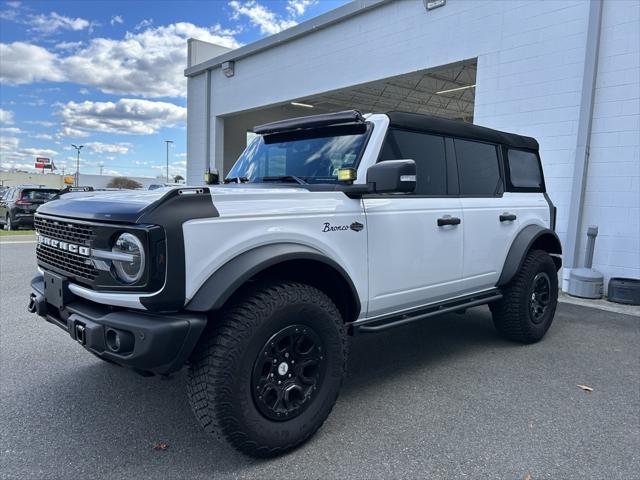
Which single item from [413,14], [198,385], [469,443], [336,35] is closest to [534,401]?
[469,443]

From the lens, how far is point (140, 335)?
7.16 ft

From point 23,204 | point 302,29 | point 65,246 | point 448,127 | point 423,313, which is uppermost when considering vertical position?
point 302,29

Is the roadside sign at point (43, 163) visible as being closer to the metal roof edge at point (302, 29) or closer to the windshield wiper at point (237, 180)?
the metal roof edge at point (302, 29)

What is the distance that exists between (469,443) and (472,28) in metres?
8.13

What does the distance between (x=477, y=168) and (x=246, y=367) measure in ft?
9.58

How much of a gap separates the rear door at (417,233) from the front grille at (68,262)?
166 centimetres

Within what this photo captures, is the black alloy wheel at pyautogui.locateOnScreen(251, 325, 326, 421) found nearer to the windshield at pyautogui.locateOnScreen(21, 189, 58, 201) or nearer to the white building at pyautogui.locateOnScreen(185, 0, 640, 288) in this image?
the white building at pyautogui.locateOnScreen(185, 0, 640, 288)

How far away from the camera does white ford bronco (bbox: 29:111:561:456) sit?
228cm

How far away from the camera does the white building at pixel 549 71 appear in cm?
703

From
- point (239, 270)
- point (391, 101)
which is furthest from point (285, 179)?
point (391, 101)

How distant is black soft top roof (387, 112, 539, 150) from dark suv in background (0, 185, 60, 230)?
48.9 feet

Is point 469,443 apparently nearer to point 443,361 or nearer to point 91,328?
point 443,361

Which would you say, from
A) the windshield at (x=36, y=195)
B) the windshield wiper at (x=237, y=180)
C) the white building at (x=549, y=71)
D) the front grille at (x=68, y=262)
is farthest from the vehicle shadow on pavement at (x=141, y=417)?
the windshield at (x=36, y=195)

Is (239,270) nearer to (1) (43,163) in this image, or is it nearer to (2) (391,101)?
(2) (391,101)
